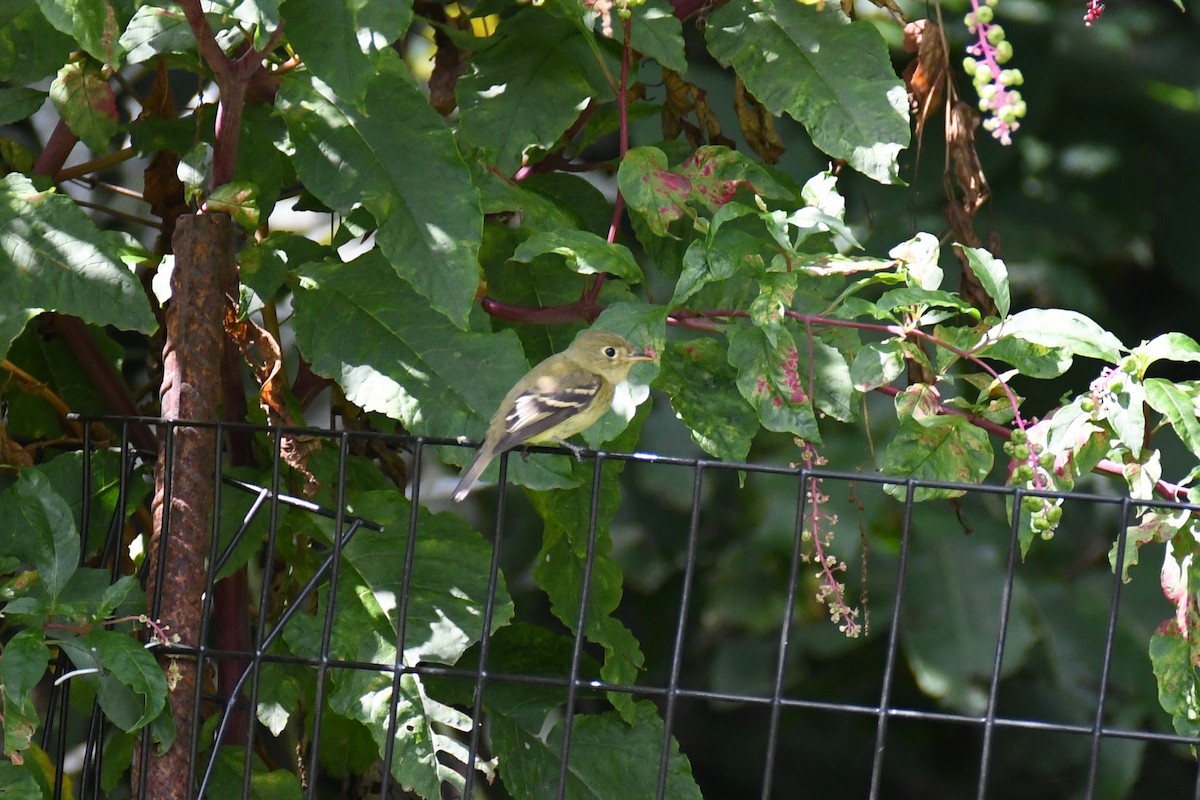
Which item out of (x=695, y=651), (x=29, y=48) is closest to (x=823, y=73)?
(x=29, y=48)

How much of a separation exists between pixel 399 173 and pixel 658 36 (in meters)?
0.40

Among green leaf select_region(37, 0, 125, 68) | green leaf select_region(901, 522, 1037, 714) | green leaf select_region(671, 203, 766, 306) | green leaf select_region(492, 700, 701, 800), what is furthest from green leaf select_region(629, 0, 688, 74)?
green leaf select_region(901, 522, 1037, 714)

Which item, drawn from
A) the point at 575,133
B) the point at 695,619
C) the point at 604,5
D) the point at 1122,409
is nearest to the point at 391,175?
the point at 604,5

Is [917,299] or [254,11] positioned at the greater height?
[254,11]

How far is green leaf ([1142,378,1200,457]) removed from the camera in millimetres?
1422

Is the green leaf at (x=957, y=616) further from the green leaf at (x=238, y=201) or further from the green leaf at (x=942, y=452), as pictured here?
the green leaf at (x=238, y=201)

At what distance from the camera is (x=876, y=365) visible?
151cm

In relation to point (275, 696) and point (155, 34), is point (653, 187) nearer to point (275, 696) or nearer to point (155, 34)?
point (155, 34)

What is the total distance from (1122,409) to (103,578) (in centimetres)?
117

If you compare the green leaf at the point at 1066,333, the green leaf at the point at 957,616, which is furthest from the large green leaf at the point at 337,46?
the green leaf at the point at 957,616

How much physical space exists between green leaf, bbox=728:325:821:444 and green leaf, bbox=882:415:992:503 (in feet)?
0.38

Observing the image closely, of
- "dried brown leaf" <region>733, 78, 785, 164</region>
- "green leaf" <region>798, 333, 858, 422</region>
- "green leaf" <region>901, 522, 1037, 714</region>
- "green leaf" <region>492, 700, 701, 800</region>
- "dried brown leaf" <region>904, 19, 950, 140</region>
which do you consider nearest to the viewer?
"green leaf" <region>798, 333, 858, 422</region>

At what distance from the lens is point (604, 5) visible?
1.50 metres

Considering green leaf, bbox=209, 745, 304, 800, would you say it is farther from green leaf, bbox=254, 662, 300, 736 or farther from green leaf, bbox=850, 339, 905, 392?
green leaf, bbox=850, 339, 905, 392
